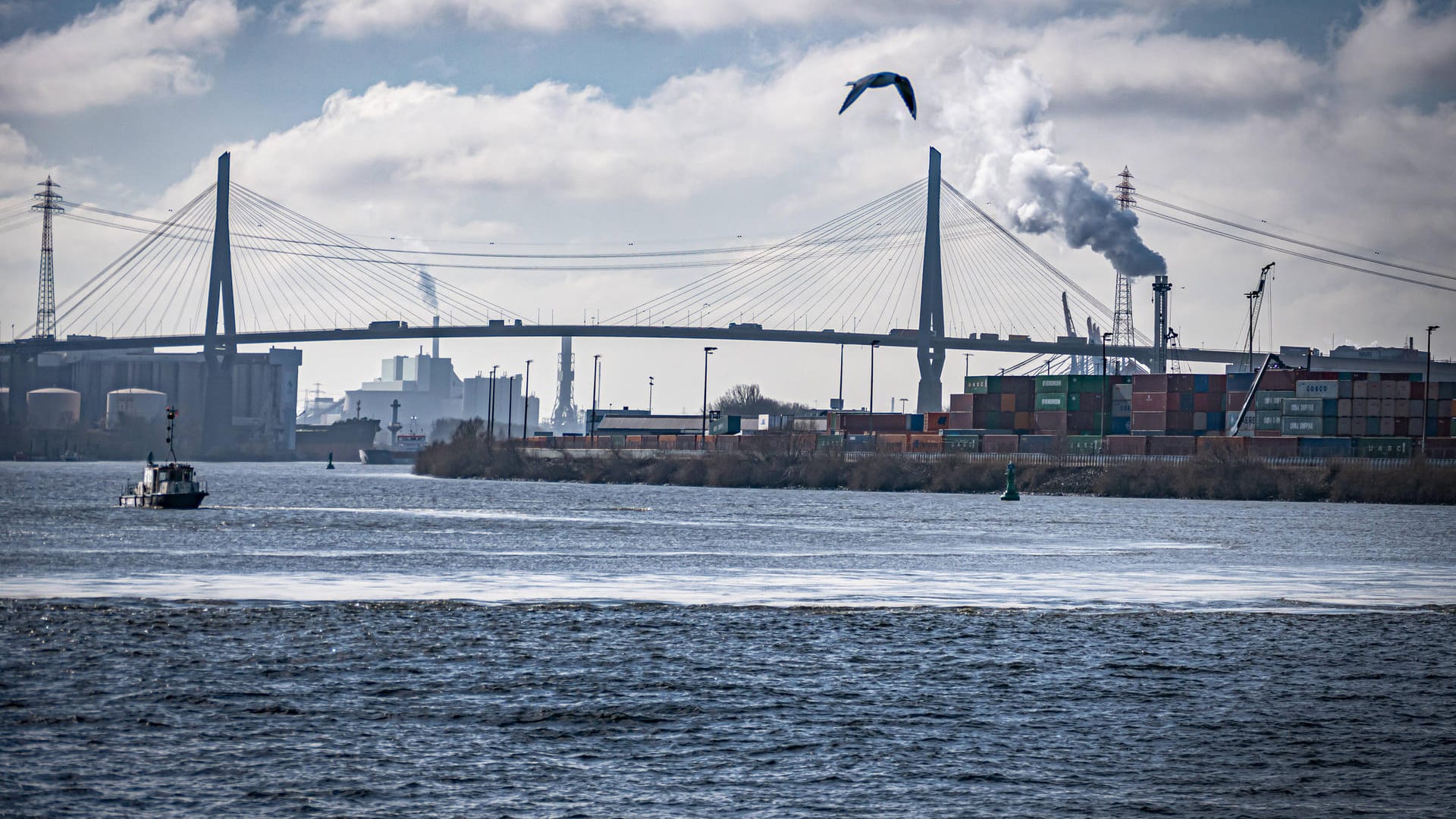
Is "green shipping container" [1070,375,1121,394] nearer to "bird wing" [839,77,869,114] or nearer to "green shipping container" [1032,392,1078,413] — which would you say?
"green shipping container" [1032,392,1078,413]

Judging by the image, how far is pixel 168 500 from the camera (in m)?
60.2

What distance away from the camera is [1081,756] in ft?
47.1

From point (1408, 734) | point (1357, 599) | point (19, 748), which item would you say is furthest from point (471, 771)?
point (1357, 599)

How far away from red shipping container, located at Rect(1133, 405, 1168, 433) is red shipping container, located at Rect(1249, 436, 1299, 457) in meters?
8.81

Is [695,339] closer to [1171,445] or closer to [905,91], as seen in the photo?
[1171,445]

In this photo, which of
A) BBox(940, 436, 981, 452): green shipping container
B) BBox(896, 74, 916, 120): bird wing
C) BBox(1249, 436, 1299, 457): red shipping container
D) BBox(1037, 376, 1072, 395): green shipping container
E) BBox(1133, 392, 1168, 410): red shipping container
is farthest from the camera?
BBox(1037, 376, 1072, 395): green shipping container

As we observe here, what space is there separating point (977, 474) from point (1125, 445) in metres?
12.8

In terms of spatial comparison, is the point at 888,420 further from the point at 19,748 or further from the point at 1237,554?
the point at 19,748

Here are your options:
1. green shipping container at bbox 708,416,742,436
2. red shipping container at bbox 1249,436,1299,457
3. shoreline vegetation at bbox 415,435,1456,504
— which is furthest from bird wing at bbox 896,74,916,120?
green shipping container at bbox 708,416,742,436

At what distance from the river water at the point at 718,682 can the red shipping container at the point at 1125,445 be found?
2311 inches

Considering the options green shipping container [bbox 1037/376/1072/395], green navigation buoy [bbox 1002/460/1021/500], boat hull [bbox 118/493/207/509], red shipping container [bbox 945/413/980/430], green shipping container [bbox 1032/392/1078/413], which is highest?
green shipping container [bbox 1037/376/1072/395]

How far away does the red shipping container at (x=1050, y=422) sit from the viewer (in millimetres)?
112500

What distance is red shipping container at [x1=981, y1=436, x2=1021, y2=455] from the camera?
344 ft

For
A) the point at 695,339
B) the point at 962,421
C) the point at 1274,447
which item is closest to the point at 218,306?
the point at 695,339
